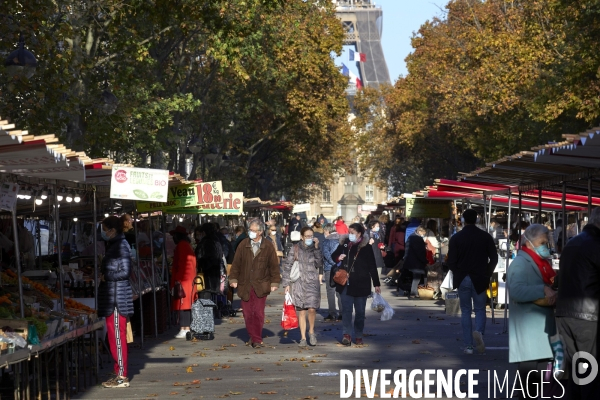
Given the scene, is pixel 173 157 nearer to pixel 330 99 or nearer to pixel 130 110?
pixel 330 99

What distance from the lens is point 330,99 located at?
2040 inches

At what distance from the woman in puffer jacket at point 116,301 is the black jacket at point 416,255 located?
14.5 m

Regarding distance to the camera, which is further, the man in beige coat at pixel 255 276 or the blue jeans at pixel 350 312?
the man in beige coat at pixel 255 276

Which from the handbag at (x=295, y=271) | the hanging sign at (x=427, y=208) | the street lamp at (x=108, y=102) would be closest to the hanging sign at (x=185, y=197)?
the handbag at (x=295, y=271)

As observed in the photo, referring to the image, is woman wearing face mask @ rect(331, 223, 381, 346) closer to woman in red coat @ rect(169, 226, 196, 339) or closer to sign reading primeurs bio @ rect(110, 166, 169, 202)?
woman in red coat @ rect(169, 226, 196, 339)

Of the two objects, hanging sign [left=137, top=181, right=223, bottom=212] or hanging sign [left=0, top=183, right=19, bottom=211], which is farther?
hanging sign [left=137, top=181, right=223, bottom=212]

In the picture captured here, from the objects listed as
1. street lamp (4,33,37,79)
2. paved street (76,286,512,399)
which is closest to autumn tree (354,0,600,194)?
paved street (76,286,512,399)

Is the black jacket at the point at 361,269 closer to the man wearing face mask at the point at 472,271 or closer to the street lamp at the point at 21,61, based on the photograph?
the man wearing face mask at the point at 472,271

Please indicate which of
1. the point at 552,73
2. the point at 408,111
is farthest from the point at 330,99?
the point at 552,73

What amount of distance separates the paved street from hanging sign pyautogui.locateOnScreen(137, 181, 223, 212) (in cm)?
199

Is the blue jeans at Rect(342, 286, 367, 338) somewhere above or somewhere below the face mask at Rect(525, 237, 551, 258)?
below

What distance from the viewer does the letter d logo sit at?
872 centimetres

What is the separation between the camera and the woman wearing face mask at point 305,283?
1664cm

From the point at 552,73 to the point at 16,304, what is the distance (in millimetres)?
23792
